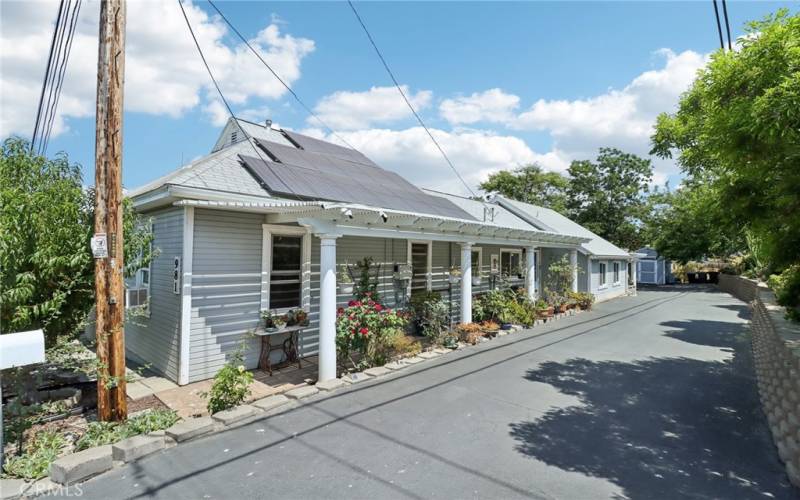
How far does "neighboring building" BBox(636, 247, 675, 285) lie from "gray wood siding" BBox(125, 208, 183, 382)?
1457 inches

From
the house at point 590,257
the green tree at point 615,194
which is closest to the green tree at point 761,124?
the house at point 590,257

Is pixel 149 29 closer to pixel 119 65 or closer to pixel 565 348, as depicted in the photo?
pixel 119 65

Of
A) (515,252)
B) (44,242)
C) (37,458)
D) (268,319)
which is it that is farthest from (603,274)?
(37,458)

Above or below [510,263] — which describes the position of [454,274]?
below

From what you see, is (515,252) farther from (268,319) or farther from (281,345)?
(268,319)

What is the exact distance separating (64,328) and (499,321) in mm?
9663

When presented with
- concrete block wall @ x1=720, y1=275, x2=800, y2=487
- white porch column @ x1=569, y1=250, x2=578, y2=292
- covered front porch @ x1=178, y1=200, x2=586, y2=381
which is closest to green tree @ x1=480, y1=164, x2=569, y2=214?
white porch column @ x1=569, y1=250, x2=578, y2=292

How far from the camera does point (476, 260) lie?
1279 cm

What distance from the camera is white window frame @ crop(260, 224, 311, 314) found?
7.11 m

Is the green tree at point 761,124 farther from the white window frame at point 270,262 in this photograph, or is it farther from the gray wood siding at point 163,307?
the gray wood siding at point 163,307

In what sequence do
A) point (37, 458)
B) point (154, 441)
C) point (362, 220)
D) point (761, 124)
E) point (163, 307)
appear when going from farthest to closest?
1. point (163, 307)
2. point (362, 220)
3. point (154, 441)
4. point (37, 458)
5. point (761, 124)

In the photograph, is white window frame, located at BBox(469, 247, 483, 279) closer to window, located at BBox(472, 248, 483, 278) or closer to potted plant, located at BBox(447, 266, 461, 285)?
window, located at BBox(472, 248, 483, 278)

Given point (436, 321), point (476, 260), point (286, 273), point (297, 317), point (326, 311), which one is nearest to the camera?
point (326, 311)

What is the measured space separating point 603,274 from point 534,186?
61.1ft
